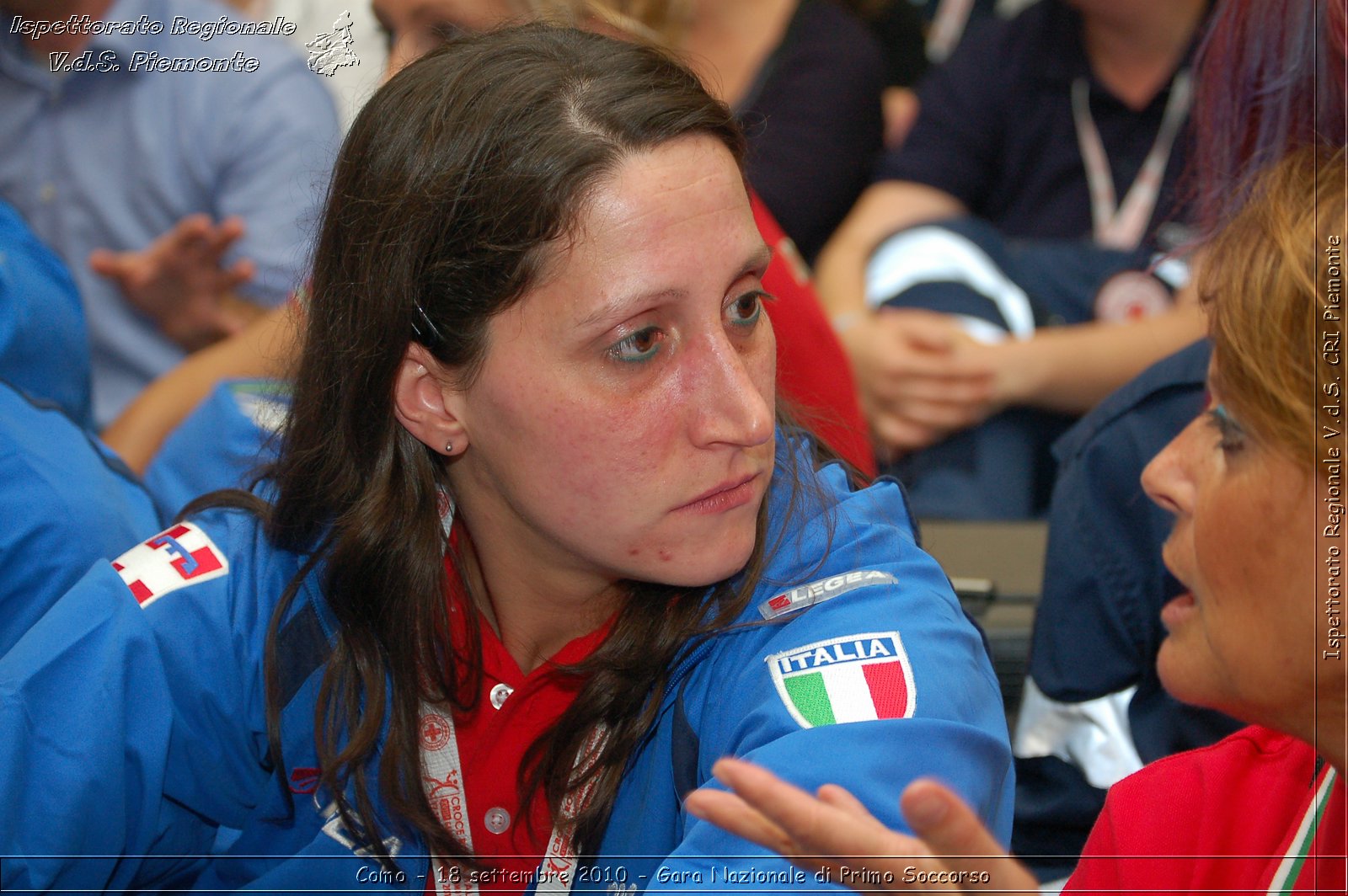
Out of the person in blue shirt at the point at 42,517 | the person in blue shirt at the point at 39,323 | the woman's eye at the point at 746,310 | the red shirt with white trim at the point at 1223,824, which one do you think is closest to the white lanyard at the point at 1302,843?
the red shirt with white trim at the point at 1223,824

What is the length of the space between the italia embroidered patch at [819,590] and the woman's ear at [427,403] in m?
0.30

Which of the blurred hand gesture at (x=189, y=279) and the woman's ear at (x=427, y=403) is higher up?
the woman's ear at (x=427, y=403)

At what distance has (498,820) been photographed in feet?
3.56

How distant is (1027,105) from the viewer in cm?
223

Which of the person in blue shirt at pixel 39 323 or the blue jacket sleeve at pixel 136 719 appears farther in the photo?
the person in blue shirt at pixel 39 323

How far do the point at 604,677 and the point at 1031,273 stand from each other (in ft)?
3.92

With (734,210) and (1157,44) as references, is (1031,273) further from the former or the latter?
(734,210)

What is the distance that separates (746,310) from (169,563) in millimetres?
559

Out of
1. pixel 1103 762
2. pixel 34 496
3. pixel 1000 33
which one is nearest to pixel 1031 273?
pixel 1000 33

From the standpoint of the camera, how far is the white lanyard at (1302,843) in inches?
32.3

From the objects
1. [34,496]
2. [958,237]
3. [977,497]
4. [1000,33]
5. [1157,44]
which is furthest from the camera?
[1000,33]

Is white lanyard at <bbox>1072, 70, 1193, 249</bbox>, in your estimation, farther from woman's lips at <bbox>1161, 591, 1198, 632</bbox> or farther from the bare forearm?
woman's lips at <bbox>1161, 591, 1198, 632</bbox>

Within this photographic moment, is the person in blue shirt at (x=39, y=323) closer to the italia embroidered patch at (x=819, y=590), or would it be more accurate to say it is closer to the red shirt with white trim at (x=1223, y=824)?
the italia embroidered patch at (x=819, y=590)

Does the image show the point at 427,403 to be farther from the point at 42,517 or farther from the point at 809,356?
the point at 809,356
